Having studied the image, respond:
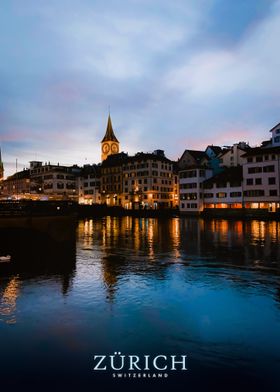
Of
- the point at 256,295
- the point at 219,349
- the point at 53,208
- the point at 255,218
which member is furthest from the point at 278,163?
the point at 219,349

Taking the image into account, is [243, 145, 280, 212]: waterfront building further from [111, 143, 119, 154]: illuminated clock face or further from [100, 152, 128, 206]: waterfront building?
[111, 143, 119, 154]: illuminated clock face

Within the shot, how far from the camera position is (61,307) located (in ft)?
51.7

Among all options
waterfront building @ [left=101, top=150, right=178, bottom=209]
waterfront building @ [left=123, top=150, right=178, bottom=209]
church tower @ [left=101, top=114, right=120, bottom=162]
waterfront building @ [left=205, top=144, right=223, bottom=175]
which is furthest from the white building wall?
church tower @ [left=101, top=114, right=120, bottom=162]

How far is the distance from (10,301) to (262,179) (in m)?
86.5

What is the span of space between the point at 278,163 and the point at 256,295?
7918 cm

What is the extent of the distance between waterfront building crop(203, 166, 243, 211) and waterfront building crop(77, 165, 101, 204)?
68.6 meters

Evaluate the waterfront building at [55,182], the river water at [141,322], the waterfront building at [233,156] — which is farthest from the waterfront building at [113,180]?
the river water at [141,322]

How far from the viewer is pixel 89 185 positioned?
172250 mm

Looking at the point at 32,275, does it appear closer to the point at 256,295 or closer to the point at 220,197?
the point at 256,295

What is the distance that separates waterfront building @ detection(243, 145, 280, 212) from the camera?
9031 cm

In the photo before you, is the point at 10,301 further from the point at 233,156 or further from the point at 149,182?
the point at 149,182

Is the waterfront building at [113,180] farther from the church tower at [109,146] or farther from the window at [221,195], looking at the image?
the window at [221,195]

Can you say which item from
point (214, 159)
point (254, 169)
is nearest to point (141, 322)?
point (254, 169)

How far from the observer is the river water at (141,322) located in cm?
1011
